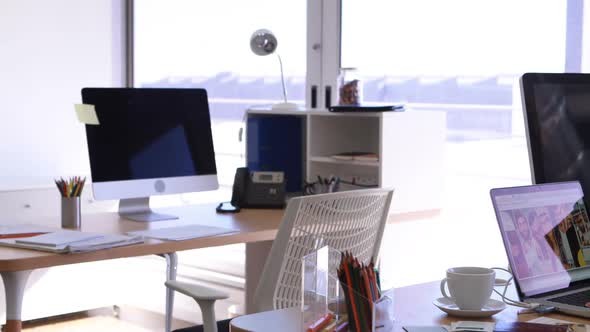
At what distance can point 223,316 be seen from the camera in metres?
4.74

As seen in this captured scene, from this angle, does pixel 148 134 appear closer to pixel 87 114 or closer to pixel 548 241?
pixel 87 114

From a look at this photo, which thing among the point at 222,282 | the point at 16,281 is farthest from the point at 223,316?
the point at 16,281

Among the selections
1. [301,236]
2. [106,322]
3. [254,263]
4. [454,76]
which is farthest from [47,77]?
[301,236]

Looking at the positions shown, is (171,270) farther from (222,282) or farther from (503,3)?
(503,3)

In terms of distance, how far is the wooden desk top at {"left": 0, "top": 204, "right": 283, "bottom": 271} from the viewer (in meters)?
2.49

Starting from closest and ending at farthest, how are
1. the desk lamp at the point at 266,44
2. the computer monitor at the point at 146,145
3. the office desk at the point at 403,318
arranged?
1. the office desk at the point at 403,318
2. the computer monitor at the point at 146,145
3. the desk lamp at the point at 266,44

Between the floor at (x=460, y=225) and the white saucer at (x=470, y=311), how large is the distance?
6.23 feet

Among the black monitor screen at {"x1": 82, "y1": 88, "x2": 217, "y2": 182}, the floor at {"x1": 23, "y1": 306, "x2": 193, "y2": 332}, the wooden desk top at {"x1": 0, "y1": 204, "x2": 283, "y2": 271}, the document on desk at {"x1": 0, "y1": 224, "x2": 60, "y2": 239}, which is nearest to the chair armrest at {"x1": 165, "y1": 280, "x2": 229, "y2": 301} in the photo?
the wooden desk top at {"x1": 0, "y1": 204, "x2": 283, "y2": 271}

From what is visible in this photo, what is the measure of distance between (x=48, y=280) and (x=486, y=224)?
2.33 meters

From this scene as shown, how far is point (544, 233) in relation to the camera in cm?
168

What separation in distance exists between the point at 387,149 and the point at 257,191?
565mm

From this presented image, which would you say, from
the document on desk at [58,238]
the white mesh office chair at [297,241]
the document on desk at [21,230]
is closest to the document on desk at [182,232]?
the document on desk at [58,238]

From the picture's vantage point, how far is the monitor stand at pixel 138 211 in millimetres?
3229

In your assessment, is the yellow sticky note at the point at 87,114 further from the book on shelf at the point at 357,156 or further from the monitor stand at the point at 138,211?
the book on shelf at the point at 357,156
